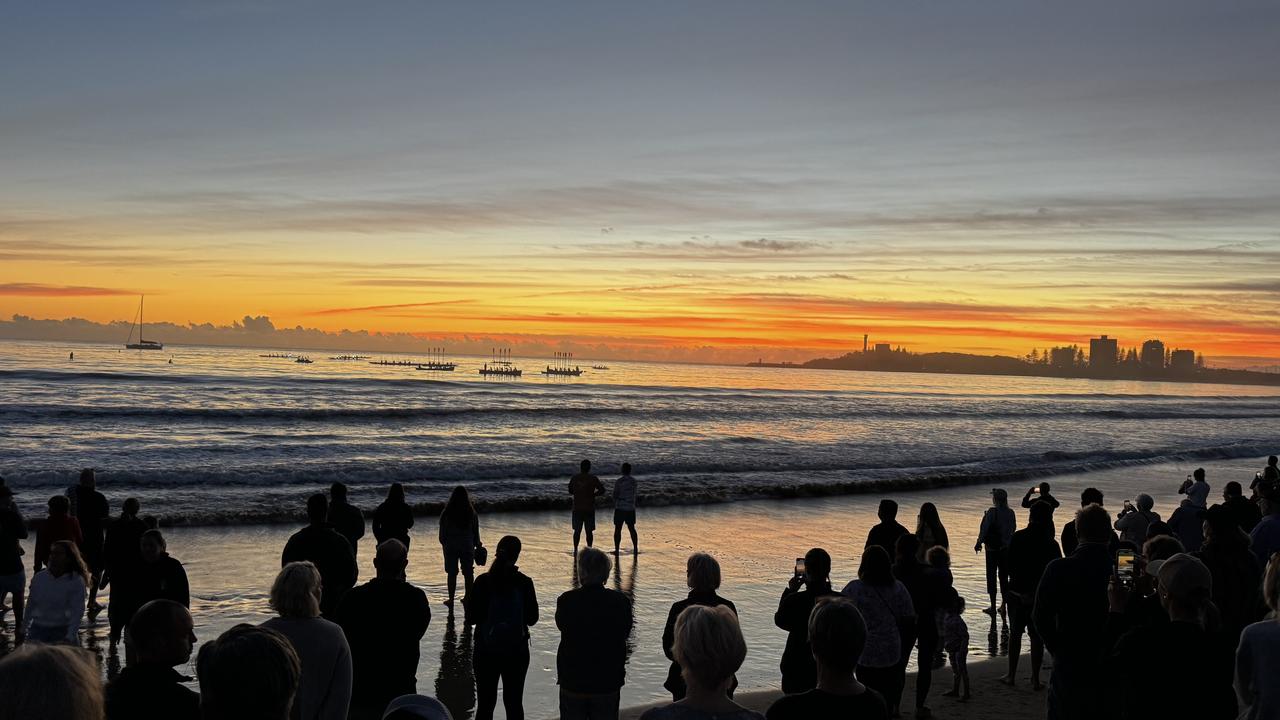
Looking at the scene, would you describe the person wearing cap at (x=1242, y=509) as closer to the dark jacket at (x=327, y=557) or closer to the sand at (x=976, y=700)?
the sand at (x=976, y=700)

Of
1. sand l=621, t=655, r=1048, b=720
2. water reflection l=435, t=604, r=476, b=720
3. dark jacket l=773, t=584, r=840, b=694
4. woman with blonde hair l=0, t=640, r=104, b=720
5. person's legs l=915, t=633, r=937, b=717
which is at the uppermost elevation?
woman with blonde hair l=0, t=640, r=104, b=720

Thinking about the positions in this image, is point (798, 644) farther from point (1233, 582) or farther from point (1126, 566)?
point (1233, 582)

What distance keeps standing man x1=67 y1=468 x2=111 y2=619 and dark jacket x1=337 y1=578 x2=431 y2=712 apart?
7.48 meters

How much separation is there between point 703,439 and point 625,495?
31168 mm

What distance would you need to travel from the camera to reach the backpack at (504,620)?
21.8 feet

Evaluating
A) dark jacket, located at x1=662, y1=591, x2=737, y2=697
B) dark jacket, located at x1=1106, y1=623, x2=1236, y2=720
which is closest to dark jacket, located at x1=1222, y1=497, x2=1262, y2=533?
dark jacket, located at x1=1106, y1=623, x2=1236, y2=720

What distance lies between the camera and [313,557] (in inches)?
303

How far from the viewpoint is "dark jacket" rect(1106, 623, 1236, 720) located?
4359mm

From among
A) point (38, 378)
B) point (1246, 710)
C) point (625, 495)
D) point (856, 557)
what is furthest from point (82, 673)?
point (38, 378)

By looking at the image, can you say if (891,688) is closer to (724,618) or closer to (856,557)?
(724,618)

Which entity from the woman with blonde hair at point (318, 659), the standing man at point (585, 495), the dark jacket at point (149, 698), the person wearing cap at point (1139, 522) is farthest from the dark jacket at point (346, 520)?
the person wearing cap at point (1139, 522)

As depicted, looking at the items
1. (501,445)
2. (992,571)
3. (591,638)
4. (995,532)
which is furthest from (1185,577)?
(501,445)

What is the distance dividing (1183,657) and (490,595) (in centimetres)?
411

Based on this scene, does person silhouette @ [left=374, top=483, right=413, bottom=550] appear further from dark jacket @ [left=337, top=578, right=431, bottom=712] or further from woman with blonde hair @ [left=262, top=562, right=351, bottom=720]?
woman with blonde hair @ [left=262, top=562, right=351, bottom=720]
